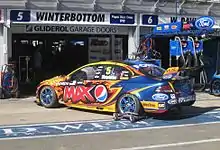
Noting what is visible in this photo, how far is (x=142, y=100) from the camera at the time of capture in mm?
11844

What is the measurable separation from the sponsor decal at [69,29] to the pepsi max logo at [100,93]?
231 inches

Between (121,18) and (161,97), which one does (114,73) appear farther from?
(121,18)

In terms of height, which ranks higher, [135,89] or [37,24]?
[37,24]

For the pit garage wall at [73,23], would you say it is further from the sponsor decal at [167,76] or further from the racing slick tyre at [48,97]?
the sponsor decal at [167,76]

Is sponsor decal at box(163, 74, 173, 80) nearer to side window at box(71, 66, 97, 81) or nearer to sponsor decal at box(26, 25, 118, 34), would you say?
side window at box(71, 66, 97, 81)

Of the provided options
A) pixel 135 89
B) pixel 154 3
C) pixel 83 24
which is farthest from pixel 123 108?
pixel 154 3

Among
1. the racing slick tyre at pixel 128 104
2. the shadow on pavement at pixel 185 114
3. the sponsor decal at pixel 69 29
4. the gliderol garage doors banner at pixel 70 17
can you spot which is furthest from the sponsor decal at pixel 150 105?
the sponsor decal at pixel 69 29

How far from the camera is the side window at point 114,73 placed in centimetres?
1238

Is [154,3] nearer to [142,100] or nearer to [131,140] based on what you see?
[142,100]

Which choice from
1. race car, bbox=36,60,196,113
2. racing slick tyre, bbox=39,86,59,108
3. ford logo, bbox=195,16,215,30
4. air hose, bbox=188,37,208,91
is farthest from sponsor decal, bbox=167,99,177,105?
ford logo, bbox=195,16,215,30

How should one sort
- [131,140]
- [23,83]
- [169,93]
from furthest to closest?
[23,83] < [169,93] < [131,140]

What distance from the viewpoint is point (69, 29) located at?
717 inches

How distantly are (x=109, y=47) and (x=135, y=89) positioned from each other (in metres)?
10.6

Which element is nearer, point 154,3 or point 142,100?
point 142,100
